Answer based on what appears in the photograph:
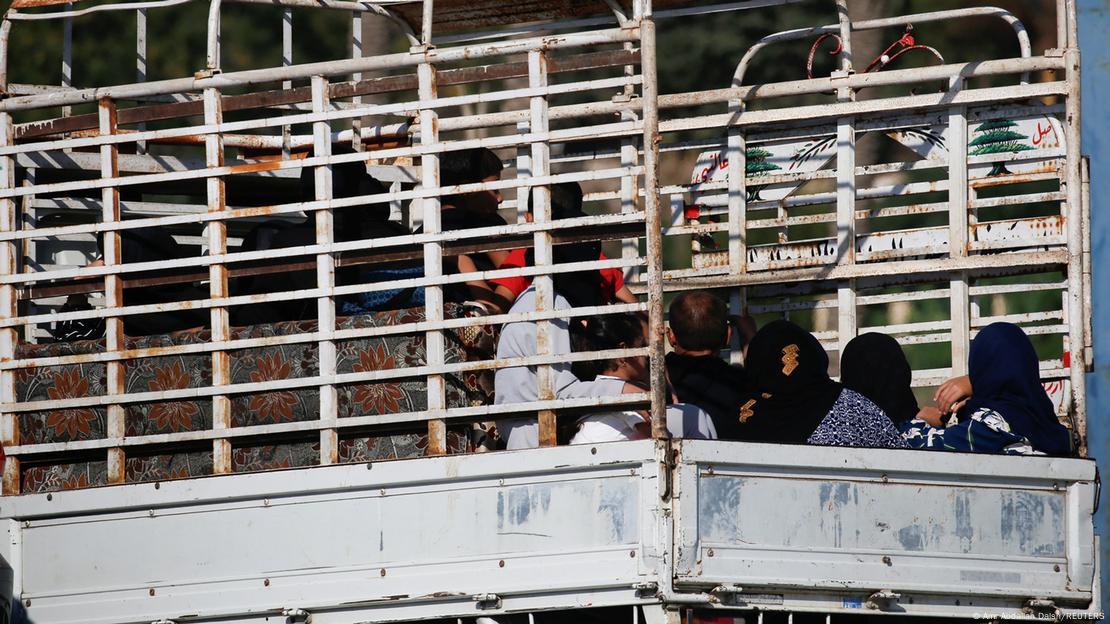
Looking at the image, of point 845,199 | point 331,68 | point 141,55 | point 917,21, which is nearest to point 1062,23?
point 917,21

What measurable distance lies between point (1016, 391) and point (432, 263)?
2108 millimetres

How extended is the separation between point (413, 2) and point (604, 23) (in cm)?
102

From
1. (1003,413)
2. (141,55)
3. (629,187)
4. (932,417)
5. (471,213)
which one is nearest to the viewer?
(1003,413)

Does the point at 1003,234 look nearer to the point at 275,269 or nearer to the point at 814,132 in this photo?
the point at 814,132

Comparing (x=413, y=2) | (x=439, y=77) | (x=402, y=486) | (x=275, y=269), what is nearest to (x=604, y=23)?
(x=413, y=2)

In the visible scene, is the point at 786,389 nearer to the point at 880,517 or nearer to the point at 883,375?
the point at 883,375

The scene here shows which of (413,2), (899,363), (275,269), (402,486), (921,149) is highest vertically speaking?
(413,2)

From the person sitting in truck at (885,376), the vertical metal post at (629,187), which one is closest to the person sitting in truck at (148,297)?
the vertical metal post at (629,187)

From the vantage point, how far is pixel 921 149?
17.8ft

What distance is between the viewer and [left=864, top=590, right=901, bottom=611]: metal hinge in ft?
12.9

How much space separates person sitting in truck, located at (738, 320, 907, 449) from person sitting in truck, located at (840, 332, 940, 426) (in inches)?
14.4

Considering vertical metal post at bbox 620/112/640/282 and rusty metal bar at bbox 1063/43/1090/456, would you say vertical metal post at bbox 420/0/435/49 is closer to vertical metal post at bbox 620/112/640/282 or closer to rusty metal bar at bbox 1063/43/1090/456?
vertical metal post at bbox 620/112/640/282

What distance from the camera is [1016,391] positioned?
14.9ft

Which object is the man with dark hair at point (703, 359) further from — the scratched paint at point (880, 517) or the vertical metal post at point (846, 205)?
the scratched paint at point (880, 517)
